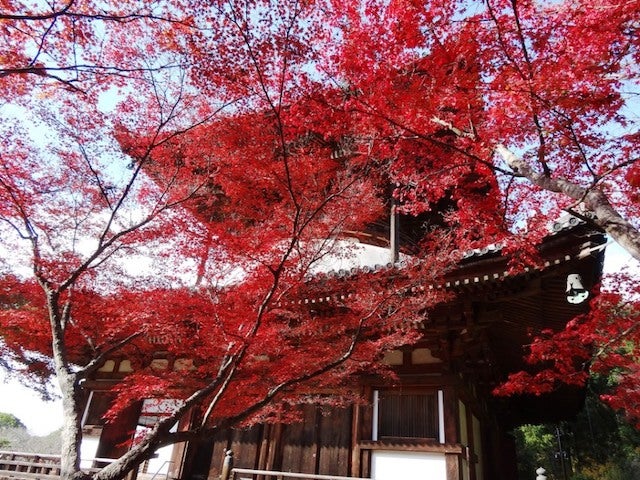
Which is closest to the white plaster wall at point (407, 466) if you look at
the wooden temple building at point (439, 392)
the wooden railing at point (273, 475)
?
the wooden temple building at point (439, 392)

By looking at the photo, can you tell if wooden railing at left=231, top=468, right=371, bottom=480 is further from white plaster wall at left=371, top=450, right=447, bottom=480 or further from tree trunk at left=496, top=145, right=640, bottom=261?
tree trunk at left=496, top=145, right=640, bottom=261

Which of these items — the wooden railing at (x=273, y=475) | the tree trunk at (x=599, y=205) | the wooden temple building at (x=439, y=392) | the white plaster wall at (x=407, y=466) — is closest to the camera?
the tree trunk at (x=599, y=205)

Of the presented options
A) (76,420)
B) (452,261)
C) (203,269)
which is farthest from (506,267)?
(76,420)

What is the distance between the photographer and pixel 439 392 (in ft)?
24.5

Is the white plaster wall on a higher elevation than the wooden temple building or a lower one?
lower

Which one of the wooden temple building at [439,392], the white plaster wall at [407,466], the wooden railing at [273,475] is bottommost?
the wooden railing at [273,475]

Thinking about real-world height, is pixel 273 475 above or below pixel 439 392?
below

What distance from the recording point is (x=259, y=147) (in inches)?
408

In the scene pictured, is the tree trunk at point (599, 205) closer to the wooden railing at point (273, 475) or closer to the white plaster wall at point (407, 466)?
the white plaster wall at point (407, 466)

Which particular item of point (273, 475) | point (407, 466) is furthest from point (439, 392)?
point (273, 475)

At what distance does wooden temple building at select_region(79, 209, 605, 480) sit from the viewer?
6.28m

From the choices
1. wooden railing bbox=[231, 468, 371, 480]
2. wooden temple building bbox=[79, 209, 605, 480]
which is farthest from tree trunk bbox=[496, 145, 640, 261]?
wooden railing bbox=[231, 468, 371, 480]

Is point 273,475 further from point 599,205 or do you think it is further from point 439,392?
point 599,205

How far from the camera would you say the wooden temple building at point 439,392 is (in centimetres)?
628
